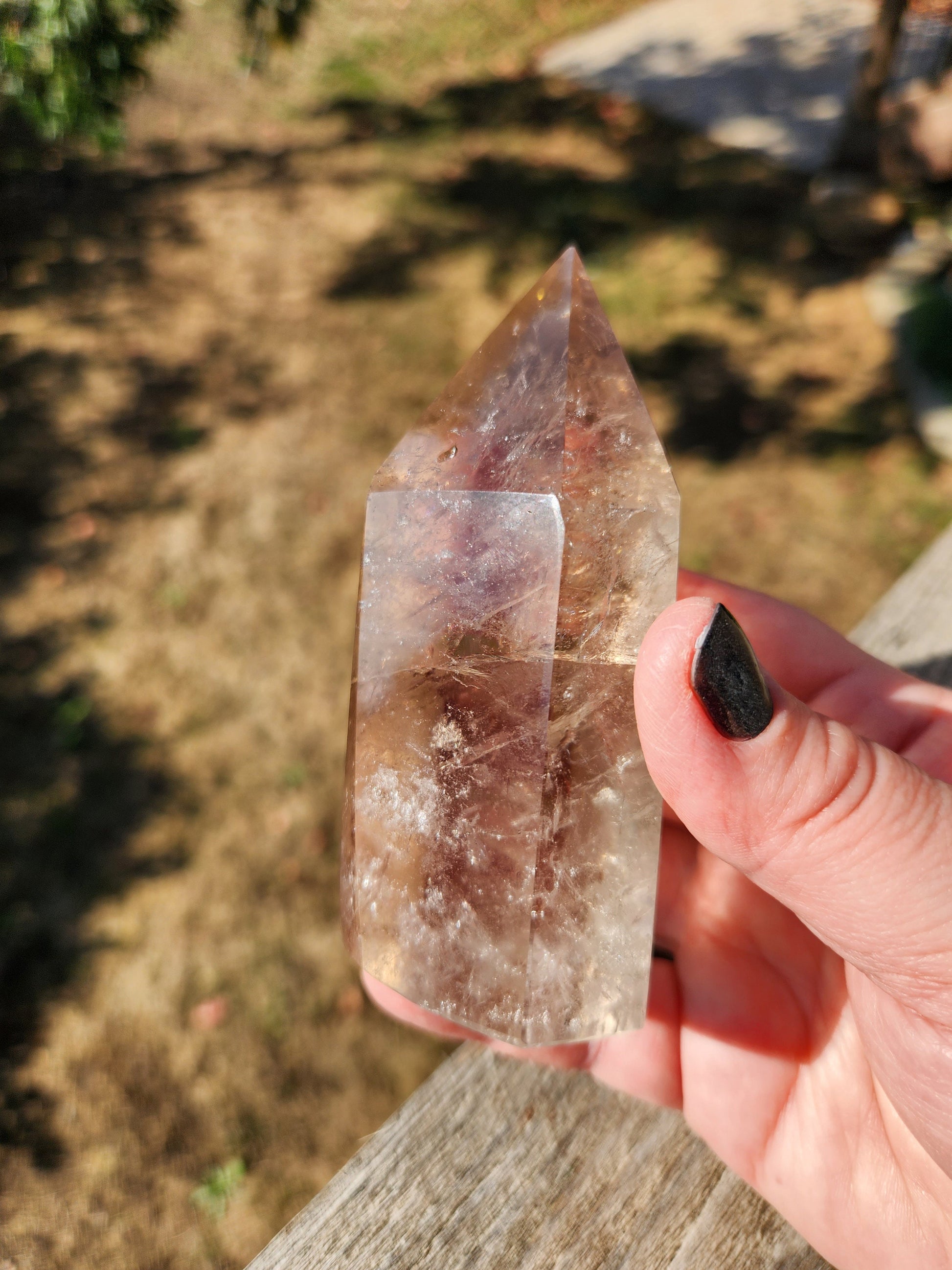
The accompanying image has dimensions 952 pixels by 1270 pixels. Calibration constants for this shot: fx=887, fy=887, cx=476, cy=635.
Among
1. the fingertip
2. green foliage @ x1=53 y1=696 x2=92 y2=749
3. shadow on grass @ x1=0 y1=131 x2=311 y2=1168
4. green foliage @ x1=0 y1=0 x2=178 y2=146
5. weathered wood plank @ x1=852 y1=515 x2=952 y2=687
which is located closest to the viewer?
the fingertip

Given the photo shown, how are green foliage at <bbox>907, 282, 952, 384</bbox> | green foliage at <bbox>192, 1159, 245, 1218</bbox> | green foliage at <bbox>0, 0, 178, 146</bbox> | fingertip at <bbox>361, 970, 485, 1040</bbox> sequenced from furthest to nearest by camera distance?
green foliage at <bbox>907, 282, 952, 384</bbox>, green foliage at <bbox>192, 1159, 245, 1218</bbox>, green foliage at <bbox>0, 0, 178, 146</bbox>, fingertip at <bbox>361, 970, 485, 1040</bbox>

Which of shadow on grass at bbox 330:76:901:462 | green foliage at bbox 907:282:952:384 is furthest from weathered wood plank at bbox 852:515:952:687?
green foliage at bbox 907:282:952:384

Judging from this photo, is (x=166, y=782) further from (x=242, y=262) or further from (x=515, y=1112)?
(x=242, y=262)

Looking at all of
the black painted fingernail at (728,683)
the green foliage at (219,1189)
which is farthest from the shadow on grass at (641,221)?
the green foliage at (219,1189)

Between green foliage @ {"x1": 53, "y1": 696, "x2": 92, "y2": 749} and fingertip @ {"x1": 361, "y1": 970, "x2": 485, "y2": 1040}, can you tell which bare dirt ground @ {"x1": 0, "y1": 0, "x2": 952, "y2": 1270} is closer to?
green foliage @ {"x1": 53, "y1": 696, "x2": 92, "y2": 749}

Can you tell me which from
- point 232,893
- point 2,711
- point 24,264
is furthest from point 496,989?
point 24,264

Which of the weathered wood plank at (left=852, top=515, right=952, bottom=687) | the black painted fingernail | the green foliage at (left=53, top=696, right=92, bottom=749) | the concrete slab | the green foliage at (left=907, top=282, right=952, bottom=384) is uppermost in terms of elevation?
the black painted fingernail

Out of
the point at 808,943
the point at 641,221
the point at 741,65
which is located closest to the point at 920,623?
the point at 808,943

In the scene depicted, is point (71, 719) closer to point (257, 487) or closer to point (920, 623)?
point (257, 487)
